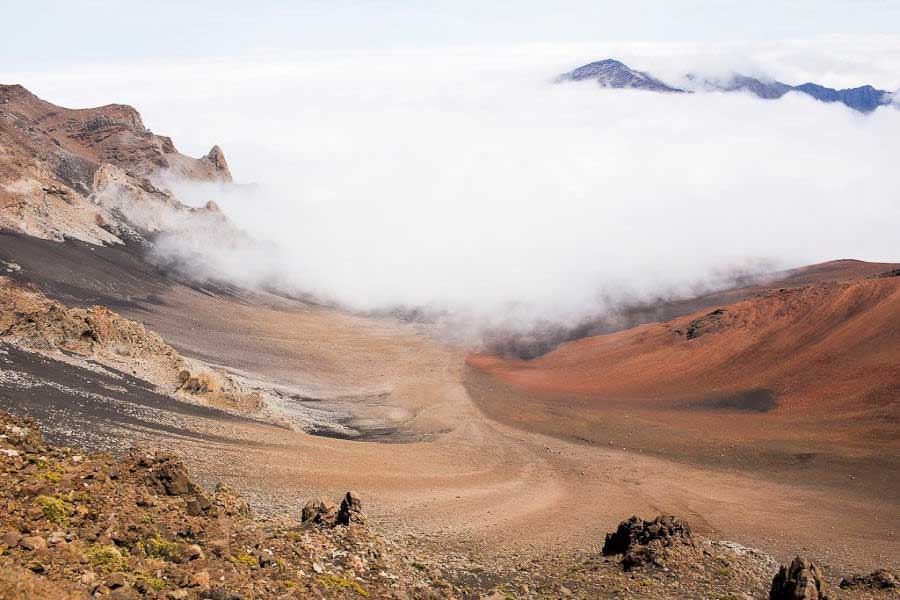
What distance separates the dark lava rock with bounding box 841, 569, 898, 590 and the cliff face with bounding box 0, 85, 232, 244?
61.0m

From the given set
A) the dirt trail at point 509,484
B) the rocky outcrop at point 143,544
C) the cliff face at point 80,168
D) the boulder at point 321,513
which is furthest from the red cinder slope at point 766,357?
the rocky outcrop at point 143,544

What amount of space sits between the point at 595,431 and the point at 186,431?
83.1ft

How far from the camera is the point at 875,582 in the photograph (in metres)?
23.3

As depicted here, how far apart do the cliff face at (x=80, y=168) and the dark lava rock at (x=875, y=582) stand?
61.0m

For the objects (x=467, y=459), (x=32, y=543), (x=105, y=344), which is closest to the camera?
(x=32, y=543)

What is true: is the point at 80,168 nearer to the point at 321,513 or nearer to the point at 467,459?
the point at 467,459

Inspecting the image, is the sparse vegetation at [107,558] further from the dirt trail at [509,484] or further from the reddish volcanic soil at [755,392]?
the reddish volcanic soil at [755,392]

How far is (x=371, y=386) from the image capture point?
6131 centimetres

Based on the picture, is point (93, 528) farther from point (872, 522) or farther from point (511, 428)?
point (511, 428)

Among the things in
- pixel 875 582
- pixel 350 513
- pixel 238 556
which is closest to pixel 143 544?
pixel 238 556

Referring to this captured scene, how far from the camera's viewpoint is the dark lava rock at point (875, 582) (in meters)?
23.0

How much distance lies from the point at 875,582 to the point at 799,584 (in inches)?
168

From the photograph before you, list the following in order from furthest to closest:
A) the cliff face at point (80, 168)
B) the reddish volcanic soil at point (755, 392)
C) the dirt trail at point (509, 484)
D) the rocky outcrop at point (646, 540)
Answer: the cliff face at point (80, 168) → the reddish volcanic soil at point (755, 392) → the dirt trail at point (509, 484) → the rocky outcrop at point (646, 540)

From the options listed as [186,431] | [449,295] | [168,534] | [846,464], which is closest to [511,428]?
[846,464]
